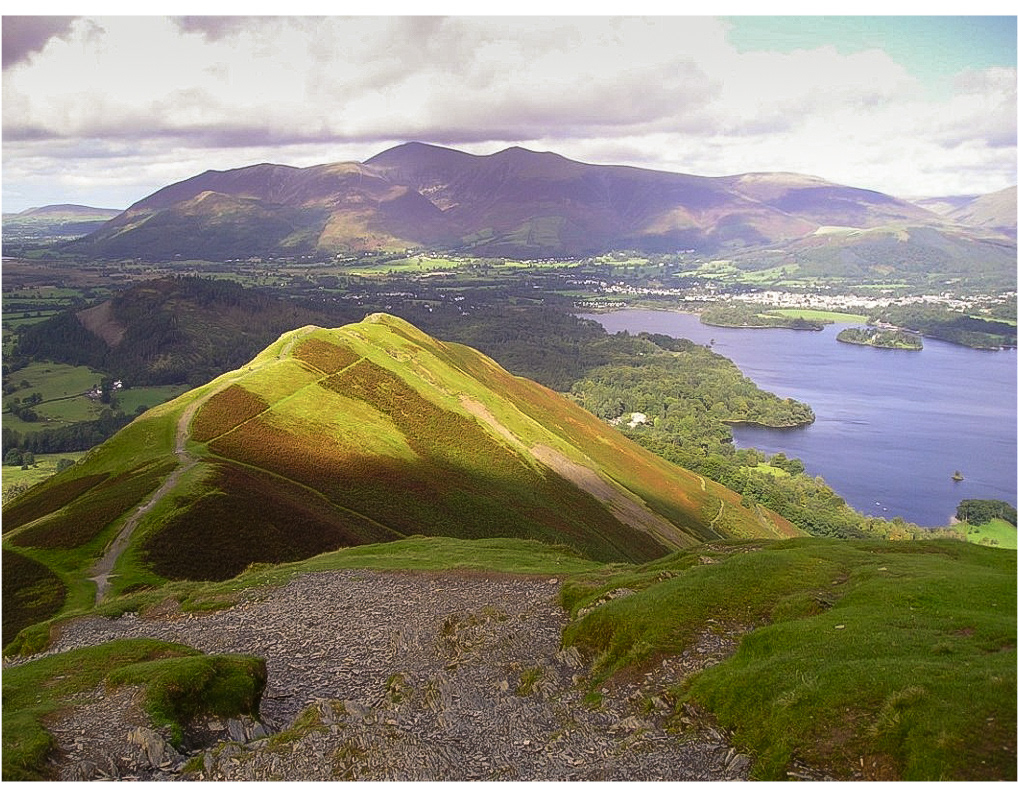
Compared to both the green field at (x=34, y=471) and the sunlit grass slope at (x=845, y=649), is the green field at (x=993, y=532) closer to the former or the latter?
the sunlit grass slope at (x=845, y=649)

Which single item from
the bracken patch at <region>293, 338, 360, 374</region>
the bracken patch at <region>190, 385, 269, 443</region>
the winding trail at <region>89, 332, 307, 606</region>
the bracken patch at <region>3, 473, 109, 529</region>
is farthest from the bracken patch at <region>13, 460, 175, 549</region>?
the bracken patch at <region>293, 338, 360, 374</region>

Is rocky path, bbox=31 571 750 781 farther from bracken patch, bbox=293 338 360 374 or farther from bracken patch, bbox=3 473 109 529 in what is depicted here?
bracken patch, bbox=293 338 360 374

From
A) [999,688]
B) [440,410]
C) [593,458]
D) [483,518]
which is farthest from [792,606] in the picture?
[593,458]

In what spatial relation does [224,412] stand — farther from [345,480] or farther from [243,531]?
[243,531]

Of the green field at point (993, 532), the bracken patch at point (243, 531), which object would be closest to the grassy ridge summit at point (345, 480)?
the bracken patch at point (243, 531)

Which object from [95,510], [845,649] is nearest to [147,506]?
[95,510]

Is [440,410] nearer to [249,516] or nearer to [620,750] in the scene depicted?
[249,516]
